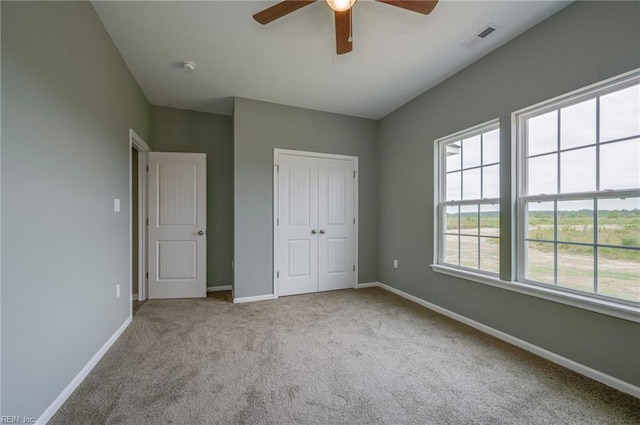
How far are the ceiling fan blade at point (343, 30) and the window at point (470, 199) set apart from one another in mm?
1619

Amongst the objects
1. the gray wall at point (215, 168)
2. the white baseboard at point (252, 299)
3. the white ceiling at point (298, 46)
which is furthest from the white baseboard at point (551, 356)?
the gray wall at point (215, 168)

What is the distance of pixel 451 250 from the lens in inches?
118

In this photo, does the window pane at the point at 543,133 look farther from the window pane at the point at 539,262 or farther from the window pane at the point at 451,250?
the window pane at the point at 451,250

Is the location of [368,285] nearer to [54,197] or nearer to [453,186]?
[453,186]

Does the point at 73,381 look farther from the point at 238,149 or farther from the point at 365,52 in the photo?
the point at 365,52

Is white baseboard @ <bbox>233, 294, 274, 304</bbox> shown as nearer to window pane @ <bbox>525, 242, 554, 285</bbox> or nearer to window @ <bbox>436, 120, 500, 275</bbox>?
window @ <bbox>436, 120, 500, 275</bbox>

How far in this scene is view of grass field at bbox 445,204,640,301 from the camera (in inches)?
66.0

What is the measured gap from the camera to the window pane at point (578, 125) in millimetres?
1863

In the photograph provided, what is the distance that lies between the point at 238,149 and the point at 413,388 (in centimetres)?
312

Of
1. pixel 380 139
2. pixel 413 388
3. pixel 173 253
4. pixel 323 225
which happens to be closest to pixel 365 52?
pixel 380 139

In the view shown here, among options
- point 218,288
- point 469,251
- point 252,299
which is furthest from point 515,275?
point 218,288

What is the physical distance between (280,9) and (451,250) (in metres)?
2.87

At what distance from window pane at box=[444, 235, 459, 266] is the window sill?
0.28 meters

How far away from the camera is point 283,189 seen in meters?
3.60
